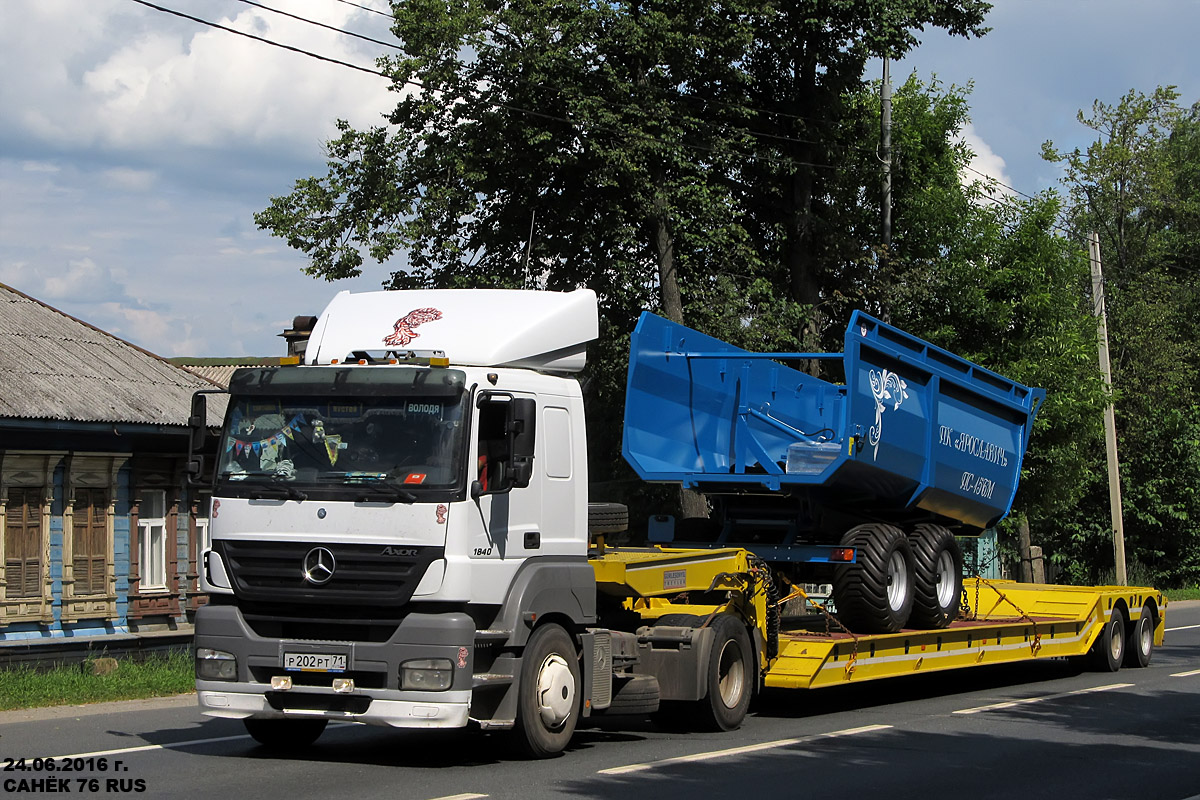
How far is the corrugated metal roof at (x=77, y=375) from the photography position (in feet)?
59.7

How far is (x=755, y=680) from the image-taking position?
11633 mm

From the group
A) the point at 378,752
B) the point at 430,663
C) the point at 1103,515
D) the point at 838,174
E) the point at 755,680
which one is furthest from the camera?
the point at 1103,515

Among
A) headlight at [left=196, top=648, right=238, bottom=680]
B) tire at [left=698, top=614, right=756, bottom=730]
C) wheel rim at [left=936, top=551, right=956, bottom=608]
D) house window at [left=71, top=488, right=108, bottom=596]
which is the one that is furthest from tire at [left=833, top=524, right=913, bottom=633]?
house window at [left=71, top=488, right=108, bottom=596]

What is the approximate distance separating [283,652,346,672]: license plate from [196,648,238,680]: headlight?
403 mm

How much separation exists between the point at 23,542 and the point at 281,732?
10.3m

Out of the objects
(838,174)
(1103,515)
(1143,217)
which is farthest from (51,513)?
(1143,217)

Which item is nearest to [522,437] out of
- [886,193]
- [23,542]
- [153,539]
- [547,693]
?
[547,693]

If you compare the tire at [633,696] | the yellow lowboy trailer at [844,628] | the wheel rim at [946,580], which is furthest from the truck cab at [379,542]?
the wheel rim at [946,580]

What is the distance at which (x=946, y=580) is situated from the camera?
14211mm

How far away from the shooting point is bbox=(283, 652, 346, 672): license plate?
877 cm

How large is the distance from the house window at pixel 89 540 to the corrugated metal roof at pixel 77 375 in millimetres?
1491

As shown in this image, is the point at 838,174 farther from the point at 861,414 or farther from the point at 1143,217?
the point at 1143,217

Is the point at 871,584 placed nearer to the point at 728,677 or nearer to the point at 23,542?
the point at 728,677

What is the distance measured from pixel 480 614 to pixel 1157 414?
35550 mm
